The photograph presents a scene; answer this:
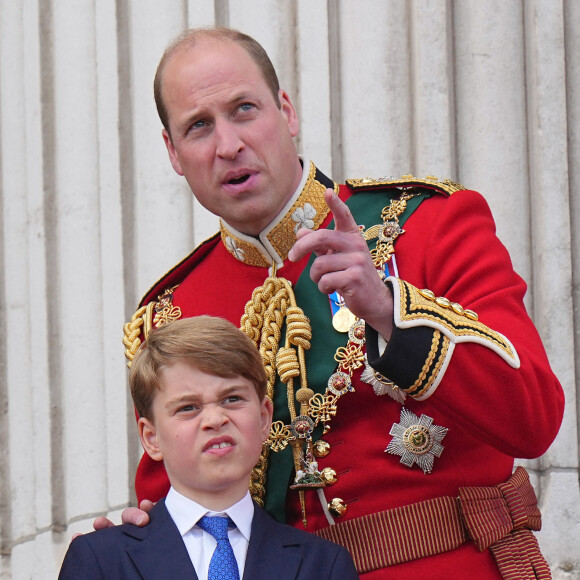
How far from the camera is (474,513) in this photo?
2.18m

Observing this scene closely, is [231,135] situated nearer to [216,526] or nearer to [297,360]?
[297,360]

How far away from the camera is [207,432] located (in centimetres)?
202

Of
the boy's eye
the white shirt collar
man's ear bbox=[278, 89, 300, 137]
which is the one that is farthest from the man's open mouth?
the white shirt collar

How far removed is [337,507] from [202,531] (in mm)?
291

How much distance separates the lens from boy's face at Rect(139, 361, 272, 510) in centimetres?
202

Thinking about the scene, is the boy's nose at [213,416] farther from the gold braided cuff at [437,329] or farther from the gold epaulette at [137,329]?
the gold epaulette at [137,329]

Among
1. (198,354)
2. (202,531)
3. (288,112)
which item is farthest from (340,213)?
(288,112)

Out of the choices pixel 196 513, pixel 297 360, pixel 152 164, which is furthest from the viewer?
pixel 152 164

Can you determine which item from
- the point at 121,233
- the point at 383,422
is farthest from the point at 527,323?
the point at 121,233

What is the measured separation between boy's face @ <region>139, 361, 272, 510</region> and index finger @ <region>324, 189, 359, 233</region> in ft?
1.07

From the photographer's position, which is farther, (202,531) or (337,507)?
(337,507)

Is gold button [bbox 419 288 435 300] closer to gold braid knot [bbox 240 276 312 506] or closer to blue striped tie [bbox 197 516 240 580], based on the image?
gold braid knot [bbox 240 276 312 506]

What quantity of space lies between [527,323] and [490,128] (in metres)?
1.23

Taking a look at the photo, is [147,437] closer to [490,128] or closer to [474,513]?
[474,513]
